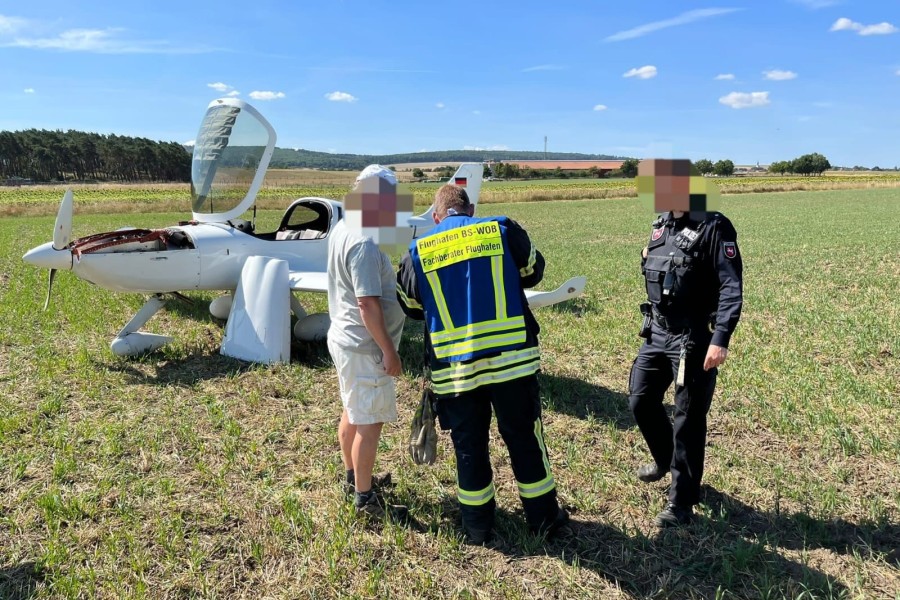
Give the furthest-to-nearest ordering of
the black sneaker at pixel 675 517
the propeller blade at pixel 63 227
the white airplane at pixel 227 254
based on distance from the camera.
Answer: the white airplane at pixel 227 254, the propeller blade at pixel 63 227, the black sneaker at pixel 675 517

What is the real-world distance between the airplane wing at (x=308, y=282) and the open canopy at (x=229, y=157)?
119 centimetres

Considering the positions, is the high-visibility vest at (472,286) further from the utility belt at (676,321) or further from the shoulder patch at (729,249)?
the shoulder patch at (729,249)

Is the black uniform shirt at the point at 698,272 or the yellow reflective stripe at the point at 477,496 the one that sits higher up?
the black uniform shirt at the point at 698,272

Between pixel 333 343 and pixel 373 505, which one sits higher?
pixel 333 343

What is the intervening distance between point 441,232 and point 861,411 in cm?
411

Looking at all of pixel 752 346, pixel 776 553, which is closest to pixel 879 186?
pixel 752 346

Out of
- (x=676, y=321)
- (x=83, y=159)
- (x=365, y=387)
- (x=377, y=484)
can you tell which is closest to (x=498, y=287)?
(x=365, y=387)

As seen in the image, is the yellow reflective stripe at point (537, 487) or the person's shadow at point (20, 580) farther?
the yellow reflective stripe at point (537, 487)

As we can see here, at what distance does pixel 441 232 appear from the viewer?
116 inches

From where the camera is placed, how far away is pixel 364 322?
312 cm

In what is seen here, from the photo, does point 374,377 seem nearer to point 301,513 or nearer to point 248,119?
point 301,513

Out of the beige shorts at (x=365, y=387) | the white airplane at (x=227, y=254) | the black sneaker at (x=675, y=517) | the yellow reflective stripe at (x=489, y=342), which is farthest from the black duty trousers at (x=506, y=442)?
the white airplane at (x=227, y=254)

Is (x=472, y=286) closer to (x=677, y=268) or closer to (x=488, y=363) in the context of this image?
(x=488, y=363)

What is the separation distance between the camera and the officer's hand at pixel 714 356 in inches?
119
